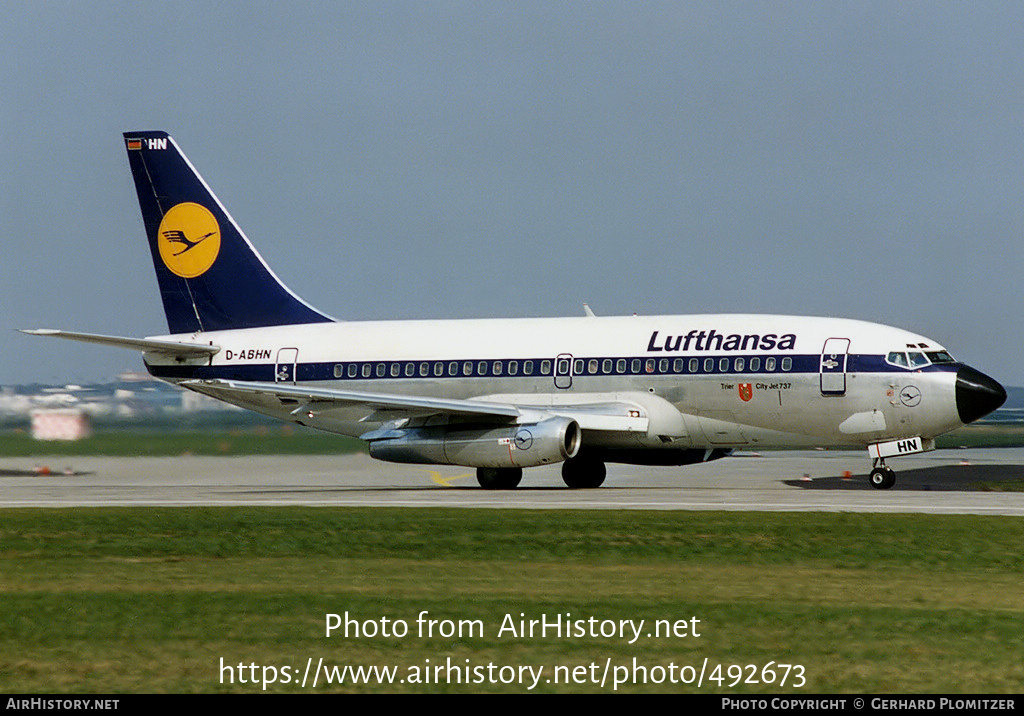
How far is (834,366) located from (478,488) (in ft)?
30.7

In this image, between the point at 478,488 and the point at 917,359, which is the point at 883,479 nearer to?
the point at 917,359

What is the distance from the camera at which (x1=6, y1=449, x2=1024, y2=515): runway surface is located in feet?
94.2

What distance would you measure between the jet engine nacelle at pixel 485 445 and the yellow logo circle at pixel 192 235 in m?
9.39

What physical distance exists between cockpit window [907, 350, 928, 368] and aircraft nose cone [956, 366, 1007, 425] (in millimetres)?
768

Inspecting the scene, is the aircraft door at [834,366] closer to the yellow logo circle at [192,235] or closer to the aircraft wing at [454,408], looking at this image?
the aircraft wing at [454,408]

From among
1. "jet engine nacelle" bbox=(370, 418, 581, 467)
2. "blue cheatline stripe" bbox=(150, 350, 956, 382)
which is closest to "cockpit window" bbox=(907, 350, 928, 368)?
"blue cheatline stripe" bbox=(150, 350, 956, 382)

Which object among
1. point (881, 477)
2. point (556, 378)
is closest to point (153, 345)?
point (556, 378)

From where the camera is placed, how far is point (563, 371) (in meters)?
35.8

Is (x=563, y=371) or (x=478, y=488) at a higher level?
(x=563, y=371)

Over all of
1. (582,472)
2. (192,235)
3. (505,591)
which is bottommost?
(582,472)

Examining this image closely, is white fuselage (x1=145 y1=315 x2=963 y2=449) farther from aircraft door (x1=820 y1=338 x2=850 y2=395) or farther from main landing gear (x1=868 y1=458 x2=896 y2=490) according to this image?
main landing gear (x1=868 y1=458 x2=896 y2=490)

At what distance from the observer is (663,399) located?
3447 centimetres
